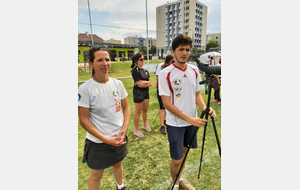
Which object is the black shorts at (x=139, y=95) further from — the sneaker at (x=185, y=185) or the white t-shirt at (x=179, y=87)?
the sneaker at (x=185, y=185)

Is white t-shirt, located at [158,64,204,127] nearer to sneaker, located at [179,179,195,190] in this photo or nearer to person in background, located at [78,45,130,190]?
person in background, located at [78,45,130,190]

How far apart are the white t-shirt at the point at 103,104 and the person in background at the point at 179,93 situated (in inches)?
18.3

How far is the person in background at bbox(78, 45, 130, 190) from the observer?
1.04 metres

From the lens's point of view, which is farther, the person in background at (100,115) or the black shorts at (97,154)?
the black shorts at (97,154)

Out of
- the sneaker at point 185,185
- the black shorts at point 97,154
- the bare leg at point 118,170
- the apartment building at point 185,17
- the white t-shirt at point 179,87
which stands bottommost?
the sneaker at point 185,185

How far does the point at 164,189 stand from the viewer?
5.73 ft

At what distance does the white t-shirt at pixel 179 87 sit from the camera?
1.35 meters

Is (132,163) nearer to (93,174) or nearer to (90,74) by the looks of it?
(93,174)

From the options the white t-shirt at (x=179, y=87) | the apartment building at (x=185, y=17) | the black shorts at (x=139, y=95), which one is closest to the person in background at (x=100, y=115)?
the white t-shirt at (x=179, y=87)

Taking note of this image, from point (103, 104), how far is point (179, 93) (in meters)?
0.75

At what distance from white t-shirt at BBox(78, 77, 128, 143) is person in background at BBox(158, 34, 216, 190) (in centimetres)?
46

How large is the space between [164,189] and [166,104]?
1228 mm

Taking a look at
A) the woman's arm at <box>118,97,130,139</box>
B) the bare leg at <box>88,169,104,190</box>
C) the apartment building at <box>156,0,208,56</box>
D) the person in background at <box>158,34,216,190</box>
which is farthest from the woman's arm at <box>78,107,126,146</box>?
the apartment building at <box>156,0,208,56</box>

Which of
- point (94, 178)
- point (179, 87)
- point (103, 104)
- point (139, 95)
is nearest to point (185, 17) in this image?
point (139, 95)
